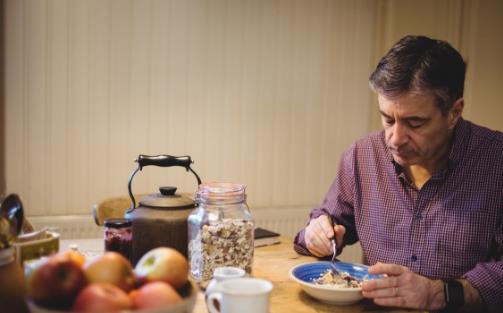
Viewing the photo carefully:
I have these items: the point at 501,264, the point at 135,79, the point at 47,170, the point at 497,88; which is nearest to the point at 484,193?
the point at 501,264

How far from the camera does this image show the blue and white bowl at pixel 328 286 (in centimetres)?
123

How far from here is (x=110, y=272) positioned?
2.69 feet

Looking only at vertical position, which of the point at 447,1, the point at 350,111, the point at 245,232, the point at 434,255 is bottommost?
the point at 434,255

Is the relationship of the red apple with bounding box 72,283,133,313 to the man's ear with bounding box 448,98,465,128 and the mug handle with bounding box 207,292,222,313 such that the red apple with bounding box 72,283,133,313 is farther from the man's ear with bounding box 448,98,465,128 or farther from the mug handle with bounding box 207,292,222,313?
the man's ear with bounding box 448,98,465,128

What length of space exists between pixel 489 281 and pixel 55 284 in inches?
47.0

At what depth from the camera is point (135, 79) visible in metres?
3.21

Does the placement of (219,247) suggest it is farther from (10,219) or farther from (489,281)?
(489,281)

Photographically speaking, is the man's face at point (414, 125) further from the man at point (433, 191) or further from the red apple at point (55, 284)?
the red apple at point (55, 284)

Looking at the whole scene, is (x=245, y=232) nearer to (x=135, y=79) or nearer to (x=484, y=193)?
(x=484, y=193)

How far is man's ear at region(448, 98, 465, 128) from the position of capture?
5.28ft

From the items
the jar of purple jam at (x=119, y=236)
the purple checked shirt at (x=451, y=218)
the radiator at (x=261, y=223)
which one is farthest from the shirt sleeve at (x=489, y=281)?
the radiator at (x=261, y=223)

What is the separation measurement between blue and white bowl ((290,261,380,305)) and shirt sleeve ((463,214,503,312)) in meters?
0.30

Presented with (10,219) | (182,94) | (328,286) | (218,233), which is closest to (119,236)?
(218,233)

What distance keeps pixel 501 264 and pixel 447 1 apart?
257 cm
